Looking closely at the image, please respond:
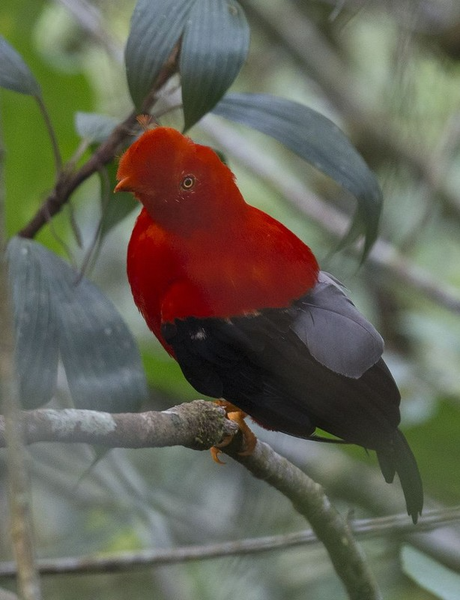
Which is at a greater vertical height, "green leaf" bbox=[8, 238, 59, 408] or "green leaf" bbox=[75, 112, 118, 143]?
"green leaf" bbox=[75, 112, 118, 143]

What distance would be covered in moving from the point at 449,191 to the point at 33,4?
2.46m

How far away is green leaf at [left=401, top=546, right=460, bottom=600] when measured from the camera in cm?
190

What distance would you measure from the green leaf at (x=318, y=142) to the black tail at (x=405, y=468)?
1.93ft

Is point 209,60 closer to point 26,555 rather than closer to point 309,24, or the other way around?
point 26,555

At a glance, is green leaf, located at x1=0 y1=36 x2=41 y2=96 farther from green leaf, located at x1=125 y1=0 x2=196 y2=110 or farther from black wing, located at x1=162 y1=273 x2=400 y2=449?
black wing, located at x1=162 y1=273 x2=400 y2=449

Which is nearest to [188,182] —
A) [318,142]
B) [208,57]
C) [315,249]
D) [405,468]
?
[208,57]

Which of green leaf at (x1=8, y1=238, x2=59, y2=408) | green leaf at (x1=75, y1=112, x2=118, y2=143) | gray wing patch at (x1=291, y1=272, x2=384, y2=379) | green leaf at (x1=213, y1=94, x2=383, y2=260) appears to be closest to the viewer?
gray wing patch at (x1=291, y1=272, x2=384, y2=379)

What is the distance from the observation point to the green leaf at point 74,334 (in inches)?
85.1

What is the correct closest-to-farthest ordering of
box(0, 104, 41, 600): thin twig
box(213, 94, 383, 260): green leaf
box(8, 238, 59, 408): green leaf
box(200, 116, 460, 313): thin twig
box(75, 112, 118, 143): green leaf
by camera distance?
box(0, 104, 41, 600): thin twig < box(8, 238, 59, 408): green leaf < box(213, 94, 383, 260): green leaf < box(75, 112, 118, 143): green leaf < box(200, 116, 460, 313): thin twig

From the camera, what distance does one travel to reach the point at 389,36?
19.0ft

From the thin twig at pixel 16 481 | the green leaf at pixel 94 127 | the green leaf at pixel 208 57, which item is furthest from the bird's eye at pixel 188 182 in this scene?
the thin twig at pixel 16 481

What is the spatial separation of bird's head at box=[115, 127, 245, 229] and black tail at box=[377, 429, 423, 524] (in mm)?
694

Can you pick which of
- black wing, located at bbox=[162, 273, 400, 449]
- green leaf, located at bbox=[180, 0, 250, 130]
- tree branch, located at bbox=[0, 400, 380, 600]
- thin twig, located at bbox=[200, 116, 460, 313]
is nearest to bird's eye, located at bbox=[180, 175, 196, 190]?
green leaf, located at bbox=[180, 0, 250, 130]

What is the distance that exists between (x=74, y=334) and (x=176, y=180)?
0.49 meters
